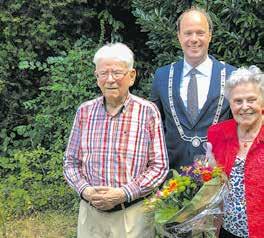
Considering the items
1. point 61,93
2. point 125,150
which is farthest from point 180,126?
point 61,93

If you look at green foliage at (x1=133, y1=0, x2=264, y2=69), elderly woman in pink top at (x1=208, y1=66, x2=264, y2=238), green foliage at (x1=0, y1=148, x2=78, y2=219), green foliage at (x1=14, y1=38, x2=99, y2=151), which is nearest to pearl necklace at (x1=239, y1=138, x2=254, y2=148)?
elderly woman in pink top at (x1=208, y1=66, x2=264, y2=238)

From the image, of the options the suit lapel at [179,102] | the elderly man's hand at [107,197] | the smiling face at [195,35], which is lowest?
the elderly man's hand at [107,197]

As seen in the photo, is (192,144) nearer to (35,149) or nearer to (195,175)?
(195,175)

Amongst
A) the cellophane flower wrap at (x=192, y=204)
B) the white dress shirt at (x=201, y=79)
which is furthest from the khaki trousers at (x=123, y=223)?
the white dress shirt at (x=201, y=79)

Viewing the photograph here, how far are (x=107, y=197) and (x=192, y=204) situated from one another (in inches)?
21.5

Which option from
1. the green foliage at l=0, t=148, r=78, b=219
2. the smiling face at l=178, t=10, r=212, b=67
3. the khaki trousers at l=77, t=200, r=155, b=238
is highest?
the smiling face at l=178, t=10, r=212, b=67

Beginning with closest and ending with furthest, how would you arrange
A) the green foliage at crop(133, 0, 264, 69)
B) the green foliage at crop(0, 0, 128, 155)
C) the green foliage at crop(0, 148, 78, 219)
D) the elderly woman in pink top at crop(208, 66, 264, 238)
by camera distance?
the elderly woman in pink top at crop(208, 66, 264, 238)
the green foliage at crop(133, 0, 264, 69)
the green foliage at crop(0, 148, 78, 219)
the green foliage at crop(0, 0, 128, 155)

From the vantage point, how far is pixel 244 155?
331cm

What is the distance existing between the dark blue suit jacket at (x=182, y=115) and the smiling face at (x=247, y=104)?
0.46 metres

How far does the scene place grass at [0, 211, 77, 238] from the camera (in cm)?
589

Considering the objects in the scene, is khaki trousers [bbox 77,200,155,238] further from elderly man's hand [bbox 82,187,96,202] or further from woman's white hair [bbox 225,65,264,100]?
woman's white hair [bbox 225,65,264,100]

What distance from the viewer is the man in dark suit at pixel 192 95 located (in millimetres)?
3811

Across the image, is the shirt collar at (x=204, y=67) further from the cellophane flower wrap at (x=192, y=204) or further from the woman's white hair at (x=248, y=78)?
the cellophane flower wrap at (x=192, y=204)

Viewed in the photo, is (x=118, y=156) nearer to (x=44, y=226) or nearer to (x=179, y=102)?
(x=179, y=102)
